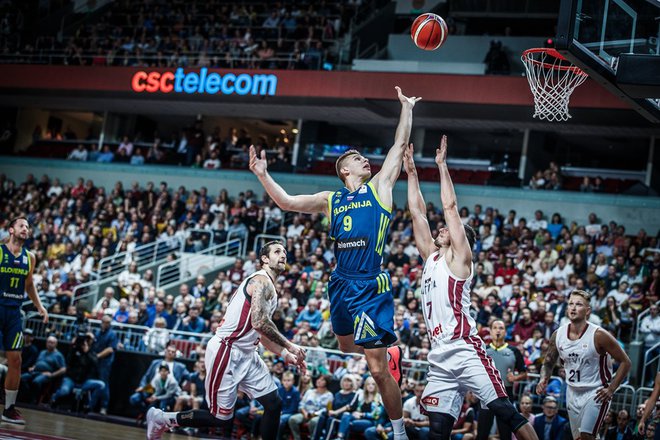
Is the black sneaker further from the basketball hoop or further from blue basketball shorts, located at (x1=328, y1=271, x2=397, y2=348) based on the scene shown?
the basketball hoop

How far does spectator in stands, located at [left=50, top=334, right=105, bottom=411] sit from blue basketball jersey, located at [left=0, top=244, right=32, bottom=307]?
17.3 ft

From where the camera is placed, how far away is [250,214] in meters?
23.8

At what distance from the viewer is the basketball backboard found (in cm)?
987

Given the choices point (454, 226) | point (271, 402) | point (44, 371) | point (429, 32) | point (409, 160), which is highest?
point (429, 32)

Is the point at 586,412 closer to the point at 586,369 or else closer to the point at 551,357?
the point at 586,369

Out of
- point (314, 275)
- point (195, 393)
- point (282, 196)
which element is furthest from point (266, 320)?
point (314, 275)

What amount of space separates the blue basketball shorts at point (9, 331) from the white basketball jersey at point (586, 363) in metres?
6.73

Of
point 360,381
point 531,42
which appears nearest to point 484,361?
point 360,381

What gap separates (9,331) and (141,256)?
13.0 m

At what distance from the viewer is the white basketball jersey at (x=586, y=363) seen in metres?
9.00

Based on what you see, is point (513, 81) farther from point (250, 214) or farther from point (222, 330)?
point (222, 330)

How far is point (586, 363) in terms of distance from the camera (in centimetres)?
903

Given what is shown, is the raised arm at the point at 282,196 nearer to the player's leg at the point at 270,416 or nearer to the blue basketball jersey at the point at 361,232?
the blue basketball jersey at the point at 361,232

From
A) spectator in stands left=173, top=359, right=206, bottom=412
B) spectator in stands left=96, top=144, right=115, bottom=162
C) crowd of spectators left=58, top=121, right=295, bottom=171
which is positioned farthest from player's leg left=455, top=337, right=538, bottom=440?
spectator in stands left=96, top=144, right=115, bottom=162
